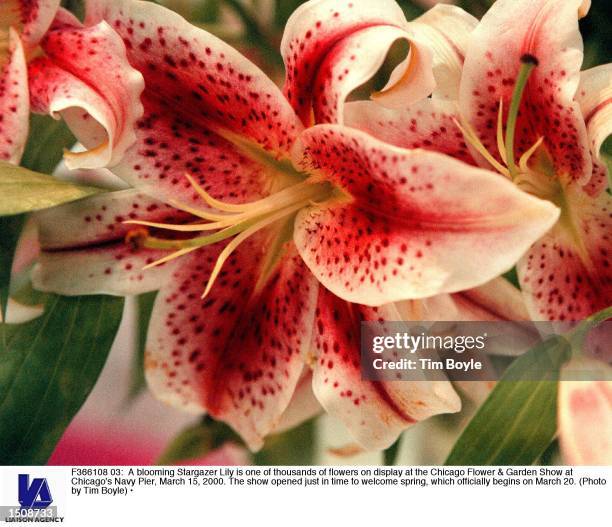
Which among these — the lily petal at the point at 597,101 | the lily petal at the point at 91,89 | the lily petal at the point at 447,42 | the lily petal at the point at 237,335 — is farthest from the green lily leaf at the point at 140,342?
the lily petal at the point at 597,101

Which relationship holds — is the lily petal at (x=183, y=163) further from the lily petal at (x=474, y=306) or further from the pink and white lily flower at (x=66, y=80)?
the lily petal at (x=474, y=306)

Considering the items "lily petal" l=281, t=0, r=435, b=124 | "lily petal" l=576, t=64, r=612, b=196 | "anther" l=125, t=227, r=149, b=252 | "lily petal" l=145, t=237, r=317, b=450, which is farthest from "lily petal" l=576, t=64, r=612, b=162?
"anther" l=125, t=227, r=149, b=252

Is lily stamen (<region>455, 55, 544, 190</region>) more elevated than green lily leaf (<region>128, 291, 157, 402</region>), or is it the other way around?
lily stamen (<region>455, 55, 544, 190</region>)

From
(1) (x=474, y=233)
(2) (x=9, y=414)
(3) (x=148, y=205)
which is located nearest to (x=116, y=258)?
(3) (x=148, y=205)

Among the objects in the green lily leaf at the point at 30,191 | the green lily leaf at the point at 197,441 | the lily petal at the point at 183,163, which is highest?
the lily petal at the point at 183,163

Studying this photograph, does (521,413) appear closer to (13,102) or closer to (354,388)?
(354,388)

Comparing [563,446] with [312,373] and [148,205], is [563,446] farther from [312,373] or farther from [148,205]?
[148,205]

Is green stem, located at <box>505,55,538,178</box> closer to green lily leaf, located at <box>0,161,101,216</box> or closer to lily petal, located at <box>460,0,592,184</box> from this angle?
lily petal, located at <box>460,0,592,184</box>
